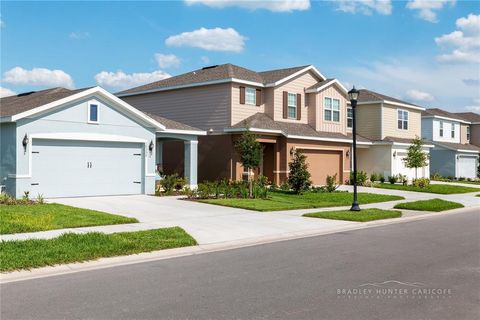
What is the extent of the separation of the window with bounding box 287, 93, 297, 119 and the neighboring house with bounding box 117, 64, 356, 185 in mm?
60

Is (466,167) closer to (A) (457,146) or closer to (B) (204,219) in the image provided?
(A) (457,146)

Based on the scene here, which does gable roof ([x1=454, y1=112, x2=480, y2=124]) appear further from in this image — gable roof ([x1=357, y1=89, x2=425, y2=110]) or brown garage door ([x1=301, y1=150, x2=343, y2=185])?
brown garage door ([x1=301, y1=150, x2=343, y2=185])

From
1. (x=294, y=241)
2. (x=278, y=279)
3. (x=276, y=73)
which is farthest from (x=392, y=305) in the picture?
(x=276, y=73)

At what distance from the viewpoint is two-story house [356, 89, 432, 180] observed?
3650 cm

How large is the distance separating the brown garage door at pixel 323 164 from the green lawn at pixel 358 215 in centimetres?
1200

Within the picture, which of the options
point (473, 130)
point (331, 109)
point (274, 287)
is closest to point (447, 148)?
point (473, 130)

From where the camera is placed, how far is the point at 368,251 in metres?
10.6

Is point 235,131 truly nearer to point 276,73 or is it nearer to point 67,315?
point 276,73

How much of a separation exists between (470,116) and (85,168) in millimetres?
45940

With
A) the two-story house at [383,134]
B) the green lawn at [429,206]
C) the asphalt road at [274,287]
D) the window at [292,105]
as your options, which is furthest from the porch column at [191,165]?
the two-story house at [383,134]

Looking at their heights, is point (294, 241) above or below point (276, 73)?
below

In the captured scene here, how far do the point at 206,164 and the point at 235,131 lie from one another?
3062 mm

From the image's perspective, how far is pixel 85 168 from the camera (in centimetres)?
2058

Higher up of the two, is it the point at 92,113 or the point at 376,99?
the point at 376,99
